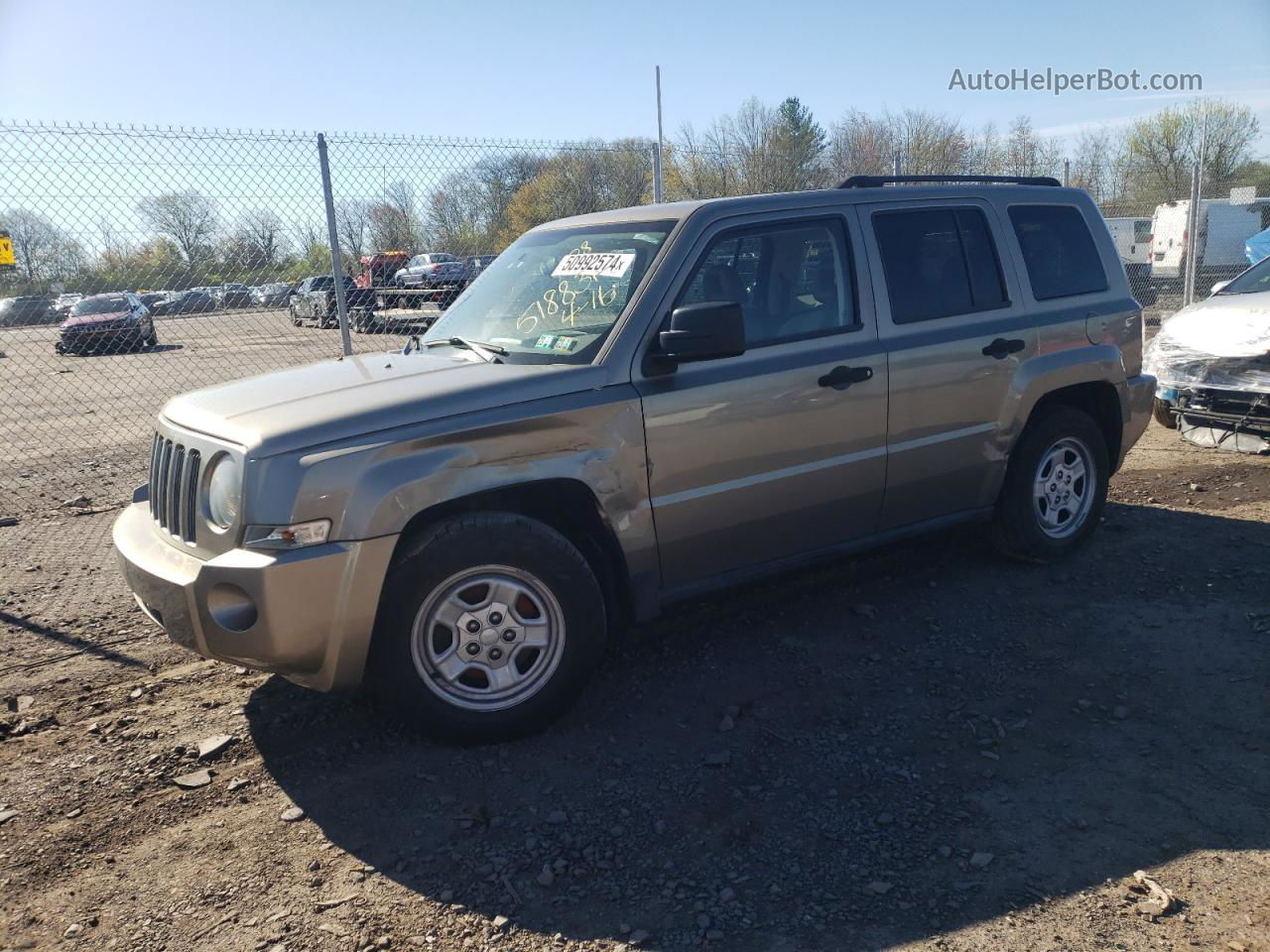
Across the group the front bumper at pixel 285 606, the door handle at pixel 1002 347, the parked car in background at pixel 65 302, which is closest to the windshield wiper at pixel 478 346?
the front bumper at pixel 285 606

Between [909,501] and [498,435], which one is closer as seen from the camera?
[498,435]

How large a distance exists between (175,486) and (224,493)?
39 cm

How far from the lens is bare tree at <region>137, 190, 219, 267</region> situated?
22.7 ft

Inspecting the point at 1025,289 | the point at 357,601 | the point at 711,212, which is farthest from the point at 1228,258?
the point at 357,601

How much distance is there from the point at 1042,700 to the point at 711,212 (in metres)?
2.39

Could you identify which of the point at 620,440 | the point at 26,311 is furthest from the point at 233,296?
the point at 620,440

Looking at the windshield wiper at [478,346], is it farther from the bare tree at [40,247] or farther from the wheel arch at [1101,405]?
the bare tree at [40,247]

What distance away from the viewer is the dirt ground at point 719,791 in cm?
275

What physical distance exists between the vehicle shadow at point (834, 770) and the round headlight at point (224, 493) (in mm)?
941

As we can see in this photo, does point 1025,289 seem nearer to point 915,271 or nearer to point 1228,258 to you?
point 915,271

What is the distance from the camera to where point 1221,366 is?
7.50 m

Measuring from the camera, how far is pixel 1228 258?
86.8ft

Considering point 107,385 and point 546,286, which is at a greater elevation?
point 546,286

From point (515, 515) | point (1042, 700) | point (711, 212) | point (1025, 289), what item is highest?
point (711, 212)
